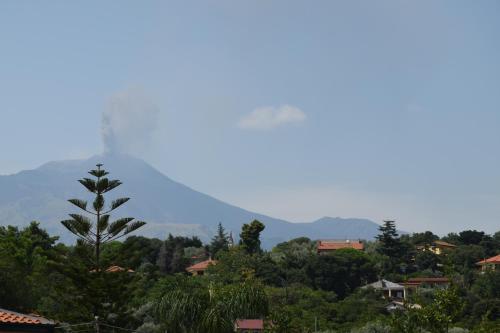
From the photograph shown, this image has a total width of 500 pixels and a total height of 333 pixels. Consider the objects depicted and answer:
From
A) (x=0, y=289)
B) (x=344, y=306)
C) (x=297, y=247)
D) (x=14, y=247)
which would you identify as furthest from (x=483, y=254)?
(x=0, y=289)

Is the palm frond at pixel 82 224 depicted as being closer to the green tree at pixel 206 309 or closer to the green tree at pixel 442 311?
the green tree at pixel 206 309

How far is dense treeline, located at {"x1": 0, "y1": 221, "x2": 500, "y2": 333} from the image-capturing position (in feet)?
87.6

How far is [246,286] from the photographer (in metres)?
29.1

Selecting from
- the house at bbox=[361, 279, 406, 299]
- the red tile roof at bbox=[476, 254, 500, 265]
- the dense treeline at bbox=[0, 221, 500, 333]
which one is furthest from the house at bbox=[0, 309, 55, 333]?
the red tile roof at bbox=[476, 254, 500, 265]

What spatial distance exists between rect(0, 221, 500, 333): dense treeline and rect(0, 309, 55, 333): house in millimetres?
7163

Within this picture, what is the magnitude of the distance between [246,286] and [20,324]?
43.8 feet

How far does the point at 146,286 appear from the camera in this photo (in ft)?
183

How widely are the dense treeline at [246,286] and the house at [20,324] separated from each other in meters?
7.16

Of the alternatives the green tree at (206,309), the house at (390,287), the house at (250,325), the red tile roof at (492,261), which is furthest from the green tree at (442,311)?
the red tile roof at (492,261)

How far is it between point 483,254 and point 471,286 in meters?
16.0

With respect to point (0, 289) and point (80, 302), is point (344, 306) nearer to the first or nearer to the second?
point (0, 289)

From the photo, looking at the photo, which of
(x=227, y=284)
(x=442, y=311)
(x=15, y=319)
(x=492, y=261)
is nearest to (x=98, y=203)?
(x=15, y=319)

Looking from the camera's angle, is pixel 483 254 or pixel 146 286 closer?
pixel 146 286

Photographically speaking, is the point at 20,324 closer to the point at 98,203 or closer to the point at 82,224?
the point at 82,224
